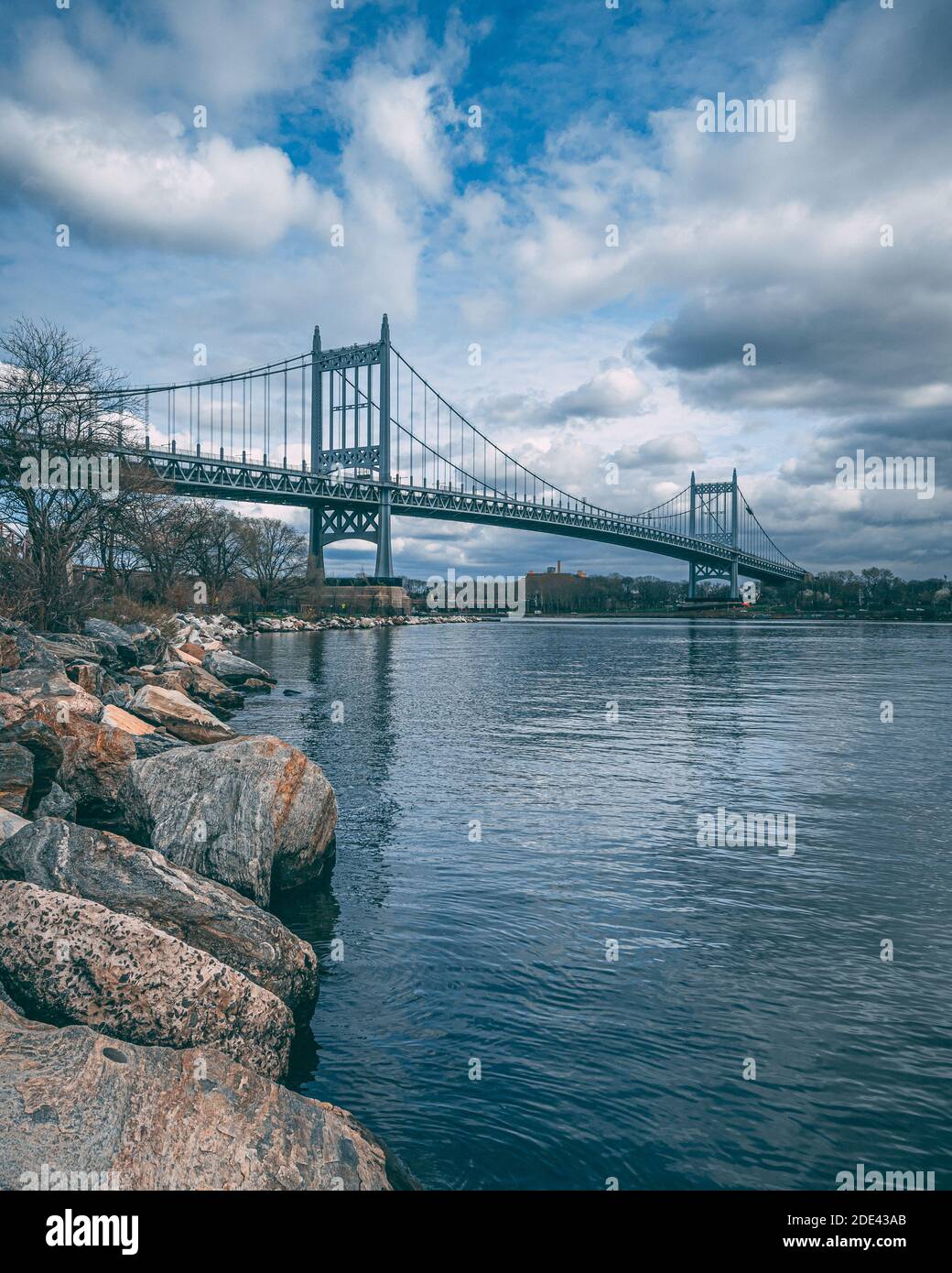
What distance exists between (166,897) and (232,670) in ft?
65.0

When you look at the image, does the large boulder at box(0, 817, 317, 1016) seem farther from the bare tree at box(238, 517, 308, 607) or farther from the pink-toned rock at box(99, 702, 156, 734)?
the bare tree at box(238, 517, 308, 607)

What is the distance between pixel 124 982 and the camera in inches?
169

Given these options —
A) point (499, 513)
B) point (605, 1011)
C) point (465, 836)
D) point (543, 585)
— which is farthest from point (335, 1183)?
point (543, 585)

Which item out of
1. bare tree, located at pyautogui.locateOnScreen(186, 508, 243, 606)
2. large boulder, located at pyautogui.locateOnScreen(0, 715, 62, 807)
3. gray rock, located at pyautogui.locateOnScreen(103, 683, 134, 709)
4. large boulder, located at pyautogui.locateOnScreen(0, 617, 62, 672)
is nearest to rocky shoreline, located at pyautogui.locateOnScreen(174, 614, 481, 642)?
bare tree, located at pyautogui.locateOnScreen(186, 508, 243, 606)

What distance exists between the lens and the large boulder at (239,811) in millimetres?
6988

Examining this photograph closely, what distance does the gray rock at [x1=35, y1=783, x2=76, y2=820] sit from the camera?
729 centimetres

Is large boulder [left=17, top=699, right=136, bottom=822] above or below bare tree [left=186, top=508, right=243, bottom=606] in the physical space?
below

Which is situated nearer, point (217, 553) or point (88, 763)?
point (88, 763)

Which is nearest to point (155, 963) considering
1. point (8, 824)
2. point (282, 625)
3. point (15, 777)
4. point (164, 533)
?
point (8, 824)

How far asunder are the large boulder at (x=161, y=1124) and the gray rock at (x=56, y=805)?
12.6 ft

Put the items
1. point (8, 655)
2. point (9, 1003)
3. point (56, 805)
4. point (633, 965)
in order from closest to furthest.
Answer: point (9, 1003), point (633, 965), point (56, 805), point (8, 655)

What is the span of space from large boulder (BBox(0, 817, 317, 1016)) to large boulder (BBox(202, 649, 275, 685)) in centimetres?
1858

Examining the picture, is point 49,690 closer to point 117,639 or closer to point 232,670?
point 117,639

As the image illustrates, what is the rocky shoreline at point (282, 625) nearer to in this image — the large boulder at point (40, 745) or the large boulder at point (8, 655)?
the large boulder at point (8, 655)
